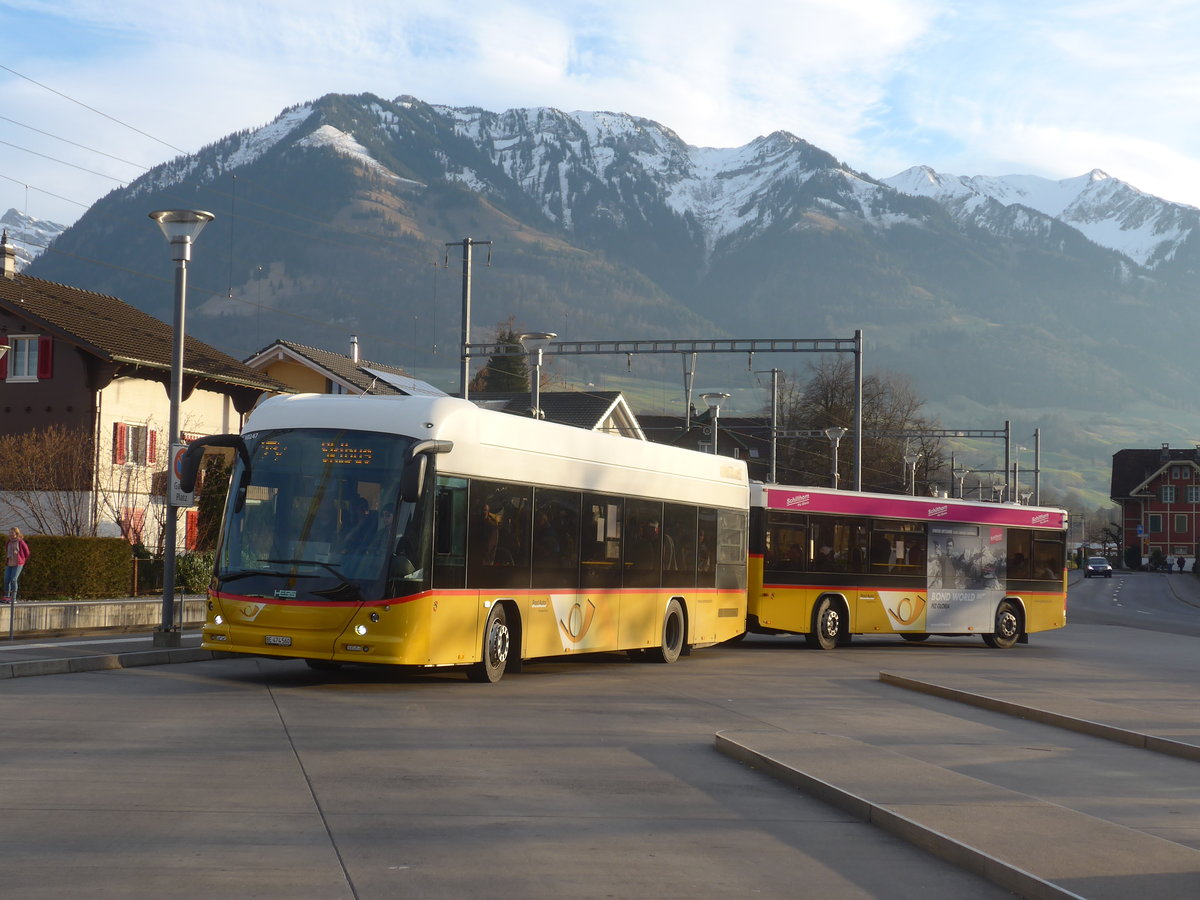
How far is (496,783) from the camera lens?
10.1 m

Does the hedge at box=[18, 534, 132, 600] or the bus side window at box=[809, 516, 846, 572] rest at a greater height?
the bus side window at box=[809, 516, 846, 572]

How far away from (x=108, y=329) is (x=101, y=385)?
2855 mm

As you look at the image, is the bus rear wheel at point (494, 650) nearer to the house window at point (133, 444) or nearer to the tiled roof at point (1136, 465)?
the house window at point (133, 444)

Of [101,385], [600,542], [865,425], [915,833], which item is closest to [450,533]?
[600,542]

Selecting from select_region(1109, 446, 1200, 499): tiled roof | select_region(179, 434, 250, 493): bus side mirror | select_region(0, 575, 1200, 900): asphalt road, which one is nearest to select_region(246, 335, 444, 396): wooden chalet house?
select_region(0, 575, 1200, 900): asphalt road

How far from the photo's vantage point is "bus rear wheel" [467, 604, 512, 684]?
16953mm

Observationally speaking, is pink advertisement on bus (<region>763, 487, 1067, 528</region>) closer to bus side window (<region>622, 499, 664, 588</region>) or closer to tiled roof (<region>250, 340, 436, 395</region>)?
bus side window (<region>622, 499, 664, 588</region>)

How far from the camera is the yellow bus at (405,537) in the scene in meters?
15.4

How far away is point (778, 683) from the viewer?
1905 cm

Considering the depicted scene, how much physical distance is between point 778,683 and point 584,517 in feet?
10.7

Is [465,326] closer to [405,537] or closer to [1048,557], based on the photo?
[1048,557]

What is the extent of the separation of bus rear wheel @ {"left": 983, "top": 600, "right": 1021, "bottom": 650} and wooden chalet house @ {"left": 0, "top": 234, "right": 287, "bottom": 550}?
2117 cm

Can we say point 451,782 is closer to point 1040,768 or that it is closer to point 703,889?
point 703,889

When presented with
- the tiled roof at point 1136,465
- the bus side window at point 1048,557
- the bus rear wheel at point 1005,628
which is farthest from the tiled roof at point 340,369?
the tiled roof at point 1136,465
